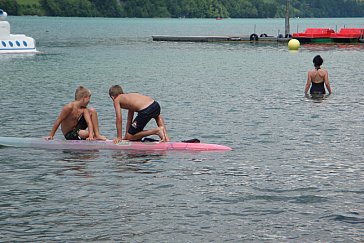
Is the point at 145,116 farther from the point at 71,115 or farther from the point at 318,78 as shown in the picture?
the point at 318,78

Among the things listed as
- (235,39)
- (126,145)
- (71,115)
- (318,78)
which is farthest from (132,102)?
(235,39)

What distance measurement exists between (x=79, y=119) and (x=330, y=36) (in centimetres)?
7809

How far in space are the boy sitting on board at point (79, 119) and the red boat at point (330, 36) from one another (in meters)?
77.3

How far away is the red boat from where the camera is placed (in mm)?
97125

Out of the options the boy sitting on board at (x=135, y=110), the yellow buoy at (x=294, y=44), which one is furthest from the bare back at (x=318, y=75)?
the yellow buoy at (x=294, y=44)

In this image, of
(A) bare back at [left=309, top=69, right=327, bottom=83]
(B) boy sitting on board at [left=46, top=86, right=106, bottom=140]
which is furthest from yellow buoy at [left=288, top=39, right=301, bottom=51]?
(B) boy sitting on board at [left=46, top=86, right=106, bottom=140]

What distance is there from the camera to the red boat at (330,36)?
97125mm

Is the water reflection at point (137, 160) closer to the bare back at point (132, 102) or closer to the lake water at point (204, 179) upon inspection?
the lake water at point (204, 179)

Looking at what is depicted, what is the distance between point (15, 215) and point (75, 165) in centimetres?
486

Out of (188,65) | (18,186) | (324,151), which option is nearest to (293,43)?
(188,65)

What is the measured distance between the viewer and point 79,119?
2197cm

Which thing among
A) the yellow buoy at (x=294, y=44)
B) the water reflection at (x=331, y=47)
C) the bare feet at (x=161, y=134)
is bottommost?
the water reflection at (x=331, y=47)

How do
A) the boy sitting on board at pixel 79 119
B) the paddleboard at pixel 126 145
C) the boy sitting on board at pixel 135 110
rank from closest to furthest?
the boy sitting on board at pixel 135 110, the boy sitting on board at pixel 79 119, the paddleboard at pixel 126 145

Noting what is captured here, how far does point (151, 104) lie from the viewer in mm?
21922
